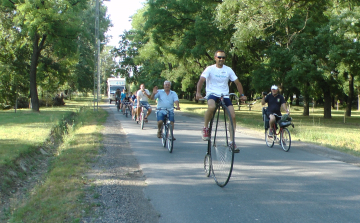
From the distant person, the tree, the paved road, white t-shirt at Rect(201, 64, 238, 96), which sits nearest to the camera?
the paved road

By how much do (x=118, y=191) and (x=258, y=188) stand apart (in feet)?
7.79

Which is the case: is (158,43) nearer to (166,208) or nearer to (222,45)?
(222,45)

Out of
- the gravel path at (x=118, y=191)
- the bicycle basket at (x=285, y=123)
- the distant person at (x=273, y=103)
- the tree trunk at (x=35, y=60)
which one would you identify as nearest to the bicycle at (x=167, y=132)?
the gravel path at (x=118, y=191)

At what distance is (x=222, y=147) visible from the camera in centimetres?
689

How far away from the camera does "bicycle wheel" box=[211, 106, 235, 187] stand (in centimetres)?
662

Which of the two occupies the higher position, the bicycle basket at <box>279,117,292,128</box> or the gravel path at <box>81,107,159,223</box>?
the bicycle basket at <box>279,117,292,128</box>

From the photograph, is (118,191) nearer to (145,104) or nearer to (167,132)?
(167,132)

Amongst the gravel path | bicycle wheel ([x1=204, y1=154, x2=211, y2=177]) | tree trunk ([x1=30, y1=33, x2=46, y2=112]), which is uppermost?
tree trunk ([x1=30, y1=33, x2=46, y2=112])

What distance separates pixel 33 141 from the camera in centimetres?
1362

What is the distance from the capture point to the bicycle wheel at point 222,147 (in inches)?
261

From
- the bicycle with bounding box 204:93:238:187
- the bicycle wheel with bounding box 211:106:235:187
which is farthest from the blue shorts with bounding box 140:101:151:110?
the bicycle wheel with bounding box 211:106:235:187

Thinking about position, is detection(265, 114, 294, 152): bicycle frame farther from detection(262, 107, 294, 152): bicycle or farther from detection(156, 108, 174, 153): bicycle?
detection(156, 108, 174, 153): bicycle

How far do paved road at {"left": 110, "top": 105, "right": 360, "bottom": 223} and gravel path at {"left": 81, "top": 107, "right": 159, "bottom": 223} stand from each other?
18cm

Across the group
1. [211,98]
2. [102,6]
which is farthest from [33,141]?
[102,6]
